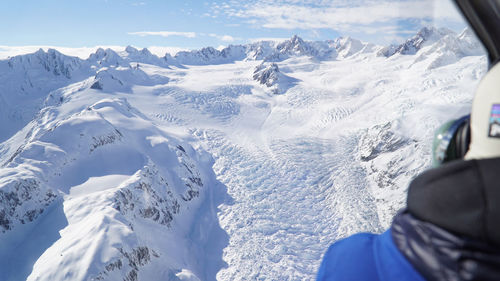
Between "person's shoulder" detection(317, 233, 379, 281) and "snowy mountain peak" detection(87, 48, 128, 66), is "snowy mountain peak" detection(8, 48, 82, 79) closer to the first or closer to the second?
"snowy mountain peak" detection(87, 48, 128, 66)

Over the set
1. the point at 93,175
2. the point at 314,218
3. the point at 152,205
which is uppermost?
the point at 93,175

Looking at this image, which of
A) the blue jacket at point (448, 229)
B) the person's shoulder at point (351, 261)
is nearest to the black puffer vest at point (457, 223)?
the blue jacket at point (448, 229)

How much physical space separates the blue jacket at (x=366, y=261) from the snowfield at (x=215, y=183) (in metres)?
0.94

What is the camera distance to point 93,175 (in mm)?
17438

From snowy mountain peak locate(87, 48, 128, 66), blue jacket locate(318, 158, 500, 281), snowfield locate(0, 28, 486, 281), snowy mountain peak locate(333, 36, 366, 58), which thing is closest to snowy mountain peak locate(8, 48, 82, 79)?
snowy mountain peak locate(87, 48, 128, 66)

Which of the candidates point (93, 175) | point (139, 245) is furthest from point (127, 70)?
point (139, 245)

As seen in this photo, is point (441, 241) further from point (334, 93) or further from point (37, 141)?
point (334, 93)

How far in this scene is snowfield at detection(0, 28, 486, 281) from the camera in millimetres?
10133

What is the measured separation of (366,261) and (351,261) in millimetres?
77

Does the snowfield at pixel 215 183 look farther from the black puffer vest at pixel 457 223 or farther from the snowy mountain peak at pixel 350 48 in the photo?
the snowy mountain peak at pixel 350 48

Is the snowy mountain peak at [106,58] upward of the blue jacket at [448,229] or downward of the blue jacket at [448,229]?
upward

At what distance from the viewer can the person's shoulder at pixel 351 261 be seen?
1389 mm

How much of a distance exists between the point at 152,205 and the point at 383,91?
5601 centimetres

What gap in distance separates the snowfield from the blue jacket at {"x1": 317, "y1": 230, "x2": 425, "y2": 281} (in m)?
0.94
